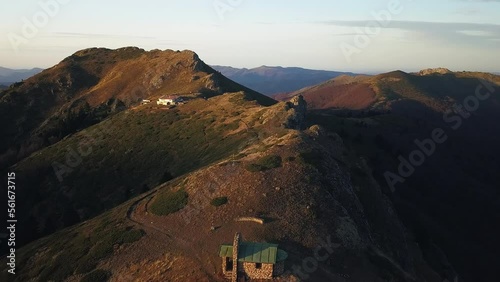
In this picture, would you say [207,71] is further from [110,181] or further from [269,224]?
[269,224]

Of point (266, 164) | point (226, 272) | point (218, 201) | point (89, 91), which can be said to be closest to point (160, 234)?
point (218, 201)

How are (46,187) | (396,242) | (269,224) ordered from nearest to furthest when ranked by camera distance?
1. (269,224)
2. (396,242)
3. (46,187)

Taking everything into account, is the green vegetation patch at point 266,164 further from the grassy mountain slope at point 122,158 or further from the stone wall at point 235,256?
the stone wall at point 235,256

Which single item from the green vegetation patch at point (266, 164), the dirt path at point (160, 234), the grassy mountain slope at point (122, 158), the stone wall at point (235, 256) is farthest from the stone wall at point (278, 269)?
the grassy mountain slope at point (122, 158)

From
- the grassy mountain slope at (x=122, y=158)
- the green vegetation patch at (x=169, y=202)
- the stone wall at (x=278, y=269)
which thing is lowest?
the grassy mountain slope at (x=122, y=158)

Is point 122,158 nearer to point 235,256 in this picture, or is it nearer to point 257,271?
point 235,256

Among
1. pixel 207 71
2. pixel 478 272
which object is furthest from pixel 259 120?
pixel 207 71

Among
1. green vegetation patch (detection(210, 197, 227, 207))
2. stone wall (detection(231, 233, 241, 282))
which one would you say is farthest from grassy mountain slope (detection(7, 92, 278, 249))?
stone wall (detection(231, 233, 241, 282))

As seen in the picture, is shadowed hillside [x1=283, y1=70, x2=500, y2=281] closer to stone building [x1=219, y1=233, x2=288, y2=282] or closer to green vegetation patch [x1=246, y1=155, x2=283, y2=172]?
green vegetation patch [x1=246, y1=155, x2=283, y2=172]
